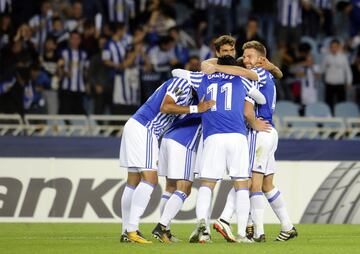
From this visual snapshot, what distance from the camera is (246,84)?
47.3 feet

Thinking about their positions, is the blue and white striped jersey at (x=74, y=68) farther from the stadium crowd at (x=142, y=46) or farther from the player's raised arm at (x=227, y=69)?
the player's raised arm at (x=227, y=69)

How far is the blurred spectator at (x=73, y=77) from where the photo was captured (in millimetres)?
22609

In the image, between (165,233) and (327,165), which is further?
(327,165)

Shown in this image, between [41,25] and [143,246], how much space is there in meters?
10.4

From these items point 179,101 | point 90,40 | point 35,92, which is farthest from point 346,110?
point 179,101

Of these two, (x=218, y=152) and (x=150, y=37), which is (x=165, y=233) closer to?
(x=218, y=152)

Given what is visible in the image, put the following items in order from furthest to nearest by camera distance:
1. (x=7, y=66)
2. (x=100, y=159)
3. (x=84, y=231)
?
(x=7, y=66) < (x=100, y=159) < (x=84, y=231)

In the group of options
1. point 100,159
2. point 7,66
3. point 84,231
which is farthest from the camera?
point 7,66

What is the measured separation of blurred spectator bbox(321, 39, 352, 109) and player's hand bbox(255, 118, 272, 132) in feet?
30.1

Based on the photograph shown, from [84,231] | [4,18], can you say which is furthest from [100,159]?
[4,18]

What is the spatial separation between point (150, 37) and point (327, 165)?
5410 mm

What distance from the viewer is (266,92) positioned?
14898 mm

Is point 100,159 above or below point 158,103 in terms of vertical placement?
below

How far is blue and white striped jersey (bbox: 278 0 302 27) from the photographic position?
24.8 m
